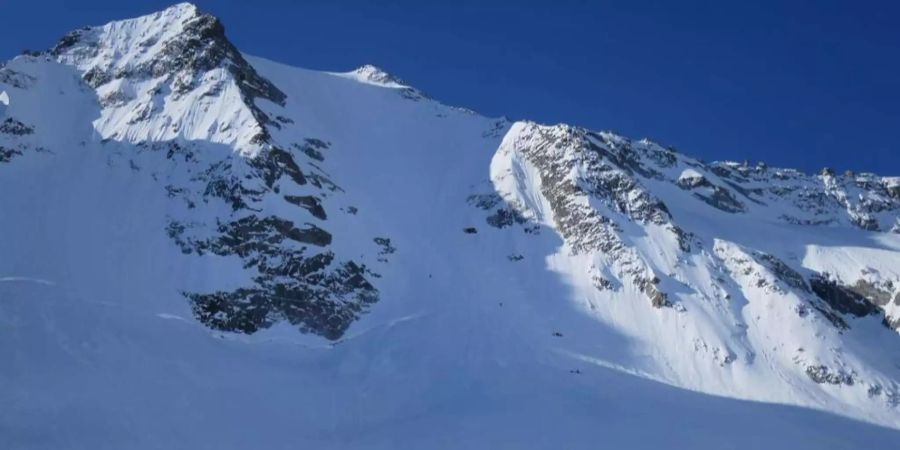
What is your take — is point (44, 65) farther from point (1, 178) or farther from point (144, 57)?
point (1, 178)

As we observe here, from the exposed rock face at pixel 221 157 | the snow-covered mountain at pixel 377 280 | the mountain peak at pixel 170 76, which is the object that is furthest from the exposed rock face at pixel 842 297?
the mountain peak at pixel 170 76

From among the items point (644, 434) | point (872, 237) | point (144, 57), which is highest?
point (144, 57)

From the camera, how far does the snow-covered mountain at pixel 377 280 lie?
1889 inches

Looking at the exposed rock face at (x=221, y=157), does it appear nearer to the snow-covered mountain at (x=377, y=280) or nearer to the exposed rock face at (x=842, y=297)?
the snow-covered mountain at (x=377, y=280)

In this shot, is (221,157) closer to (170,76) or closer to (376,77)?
(170,76)

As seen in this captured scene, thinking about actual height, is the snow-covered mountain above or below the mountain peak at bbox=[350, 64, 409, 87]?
below

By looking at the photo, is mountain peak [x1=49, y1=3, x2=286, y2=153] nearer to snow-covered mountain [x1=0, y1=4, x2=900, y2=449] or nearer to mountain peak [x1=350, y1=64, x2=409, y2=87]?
snow-covered mountain [x1=0, y1=4, x2=900, y2=449]

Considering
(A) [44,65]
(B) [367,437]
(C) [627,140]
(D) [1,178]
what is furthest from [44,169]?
(C) [627,140]

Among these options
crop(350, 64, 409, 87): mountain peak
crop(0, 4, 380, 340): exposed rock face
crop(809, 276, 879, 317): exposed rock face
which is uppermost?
crop(350, 64, 409, 87): mountain peak

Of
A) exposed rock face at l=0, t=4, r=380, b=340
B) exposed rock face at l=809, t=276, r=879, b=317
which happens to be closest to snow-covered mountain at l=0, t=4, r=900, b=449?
exposed rock face at l=809, t=276, r=879, b=317

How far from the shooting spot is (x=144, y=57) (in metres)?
94.2

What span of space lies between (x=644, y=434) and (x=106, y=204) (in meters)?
45.8

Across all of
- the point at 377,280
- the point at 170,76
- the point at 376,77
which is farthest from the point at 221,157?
the point at 376,77

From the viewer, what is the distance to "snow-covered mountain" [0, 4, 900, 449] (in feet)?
157
